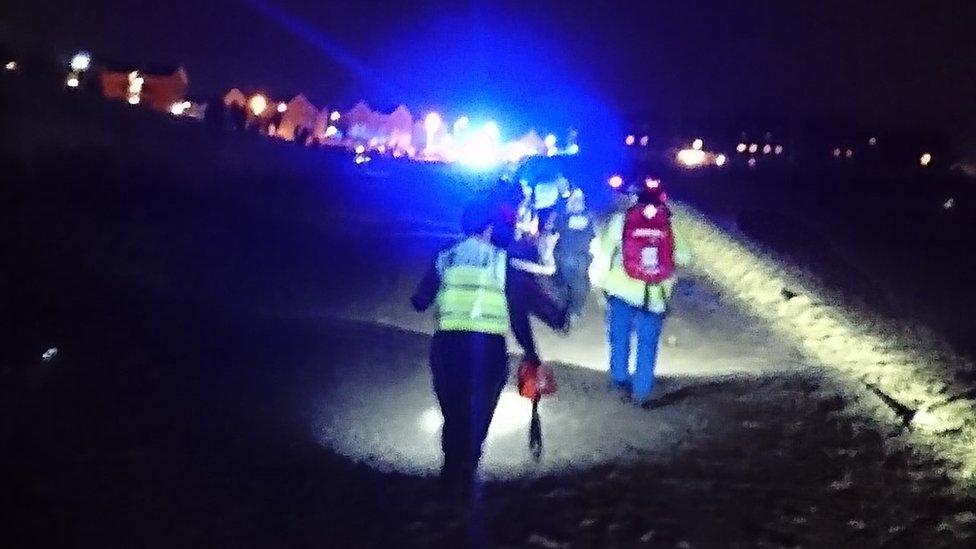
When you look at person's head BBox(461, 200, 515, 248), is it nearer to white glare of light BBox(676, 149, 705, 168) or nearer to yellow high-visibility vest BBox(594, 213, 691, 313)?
yellow high-visibility vest BBox(594, 213, 691, 313)

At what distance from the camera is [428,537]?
19.4 ft

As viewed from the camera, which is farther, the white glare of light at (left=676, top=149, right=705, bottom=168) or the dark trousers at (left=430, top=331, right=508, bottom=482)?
the white glare of light at (left=676, top=149, right=705, bottom=168)

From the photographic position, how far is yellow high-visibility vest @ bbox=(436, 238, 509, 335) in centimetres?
646

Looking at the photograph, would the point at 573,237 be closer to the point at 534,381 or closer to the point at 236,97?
the point at 534,381

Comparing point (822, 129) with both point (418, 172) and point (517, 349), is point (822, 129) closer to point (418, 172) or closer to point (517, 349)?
point (418, 172)

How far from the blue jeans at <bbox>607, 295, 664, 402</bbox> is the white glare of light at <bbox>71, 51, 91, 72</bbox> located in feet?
142

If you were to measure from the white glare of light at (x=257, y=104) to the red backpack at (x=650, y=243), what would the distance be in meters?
51.4

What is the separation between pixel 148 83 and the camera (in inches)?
2172

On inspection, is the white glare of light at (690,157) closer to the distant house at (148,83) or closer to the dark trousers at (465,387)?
the distant house at (148,83)

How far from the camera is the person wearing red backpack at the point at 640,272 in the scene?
8.70 meters

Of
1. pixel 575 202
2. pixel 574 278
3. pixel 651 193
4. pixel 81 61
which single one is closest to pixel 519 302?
pixel 651 193

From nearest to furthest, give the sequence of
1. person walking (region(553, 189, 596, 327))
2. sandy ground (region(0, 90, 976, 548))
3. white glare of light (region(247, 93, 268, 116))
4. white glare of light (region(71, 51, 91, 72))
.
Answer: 1. sandy ground (region(0, 90, 976, 548))
2. person walking (region(553, 189, 596, 327))
3. white glare of light (region(71, 51, 91, 72))
4. white glare of light (region(247, 93, 268, 116))

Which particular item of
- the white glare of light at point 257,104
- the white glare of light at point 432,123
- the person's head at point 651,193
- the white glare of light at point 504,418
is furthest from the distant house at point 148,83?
the person's head at point 651,193

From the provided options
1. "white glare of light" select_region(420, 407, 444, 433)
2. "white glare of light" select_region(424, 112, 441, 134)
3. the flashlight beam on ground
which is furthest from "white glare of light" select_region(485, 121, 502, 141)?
"white glare of light" select_region(424, 112, 441, 134)
